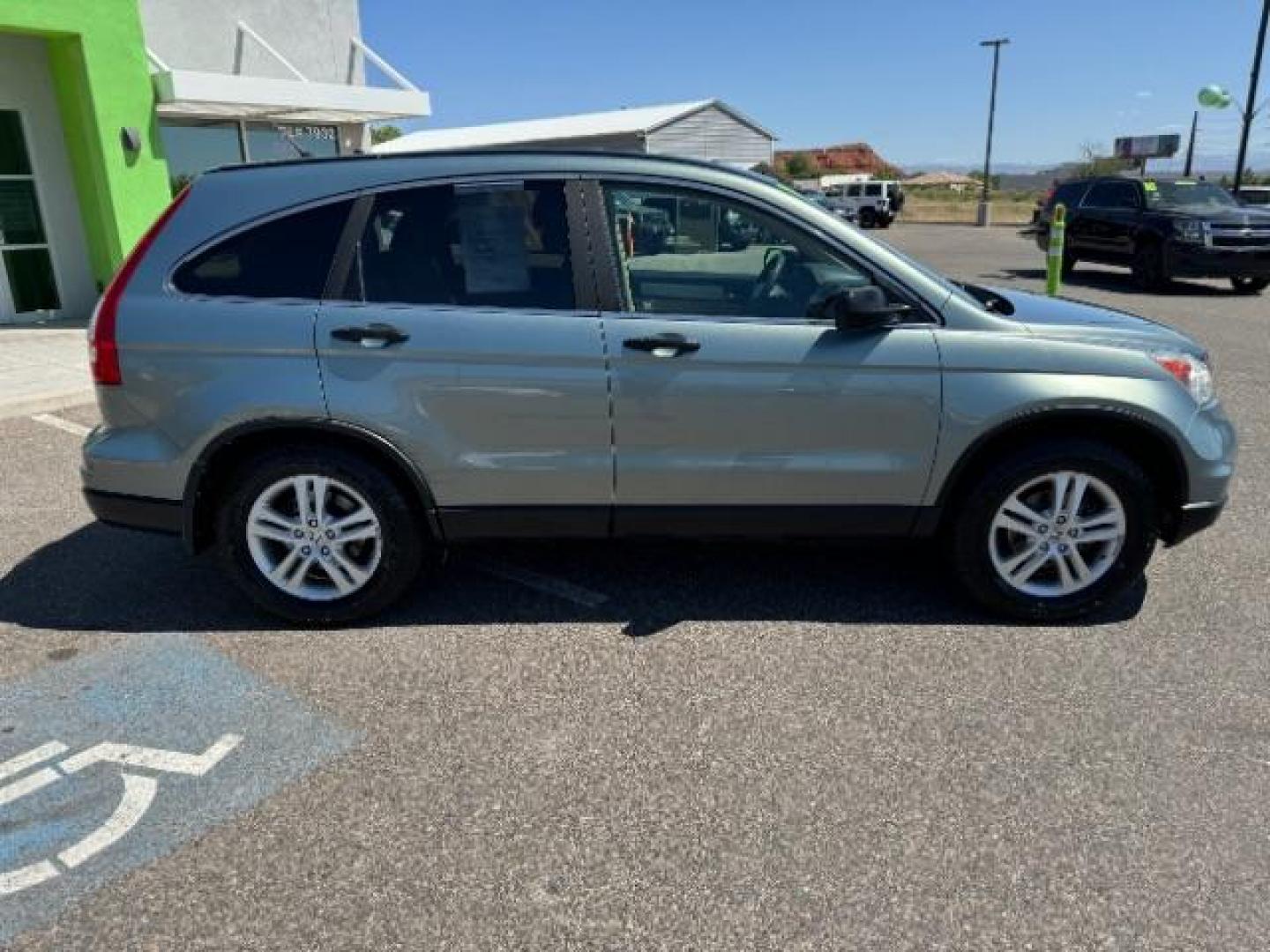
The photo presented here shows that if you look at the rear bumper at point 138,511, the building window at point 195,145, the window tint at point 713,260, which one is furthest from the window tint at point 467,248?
the building window at point 195,145

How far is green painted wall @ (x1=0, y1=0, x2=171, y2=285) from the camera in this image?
9516mm

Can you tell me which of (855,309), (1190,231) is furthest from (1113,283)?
(855,309)

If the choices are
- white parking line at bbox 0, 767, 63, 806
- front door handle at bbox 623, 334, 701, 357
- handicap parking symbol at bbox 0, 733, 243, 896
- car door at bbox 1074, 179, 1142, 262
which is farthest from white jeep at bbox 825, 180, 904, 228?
white parking line at bbox 0, 767, 63, 806

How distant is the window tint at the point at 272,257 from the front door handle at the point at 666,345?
A: 1.21 meters

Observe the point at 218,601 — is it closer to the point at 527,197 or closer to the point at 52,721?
the point at 52,721

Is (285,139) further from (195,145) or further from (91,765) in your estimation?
(91,765)

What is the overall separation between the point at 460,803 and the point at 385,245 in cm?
204

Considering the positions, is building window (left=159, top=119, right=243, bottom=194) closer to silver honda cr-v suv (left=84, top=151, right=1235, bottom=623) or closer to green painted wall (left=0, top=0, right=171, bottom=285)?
green painted wall (left=0, top=0, right=171, bottom=285)

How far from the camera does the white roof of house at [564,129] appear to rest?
3734cm

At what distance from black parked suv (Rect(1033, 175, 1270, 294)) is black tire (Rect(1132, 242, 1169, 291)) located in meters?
0.01

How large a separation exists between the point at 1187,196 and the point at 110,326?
16.6 metres

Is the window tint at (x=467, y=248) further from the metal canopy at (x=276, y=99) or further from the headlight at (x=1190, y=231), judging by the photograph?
the headlight at (x=1190, y=231)

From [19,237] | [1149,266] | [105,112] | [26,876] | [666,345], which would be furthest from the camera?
[1149,266]

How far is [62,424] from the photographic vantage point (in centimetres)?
671
